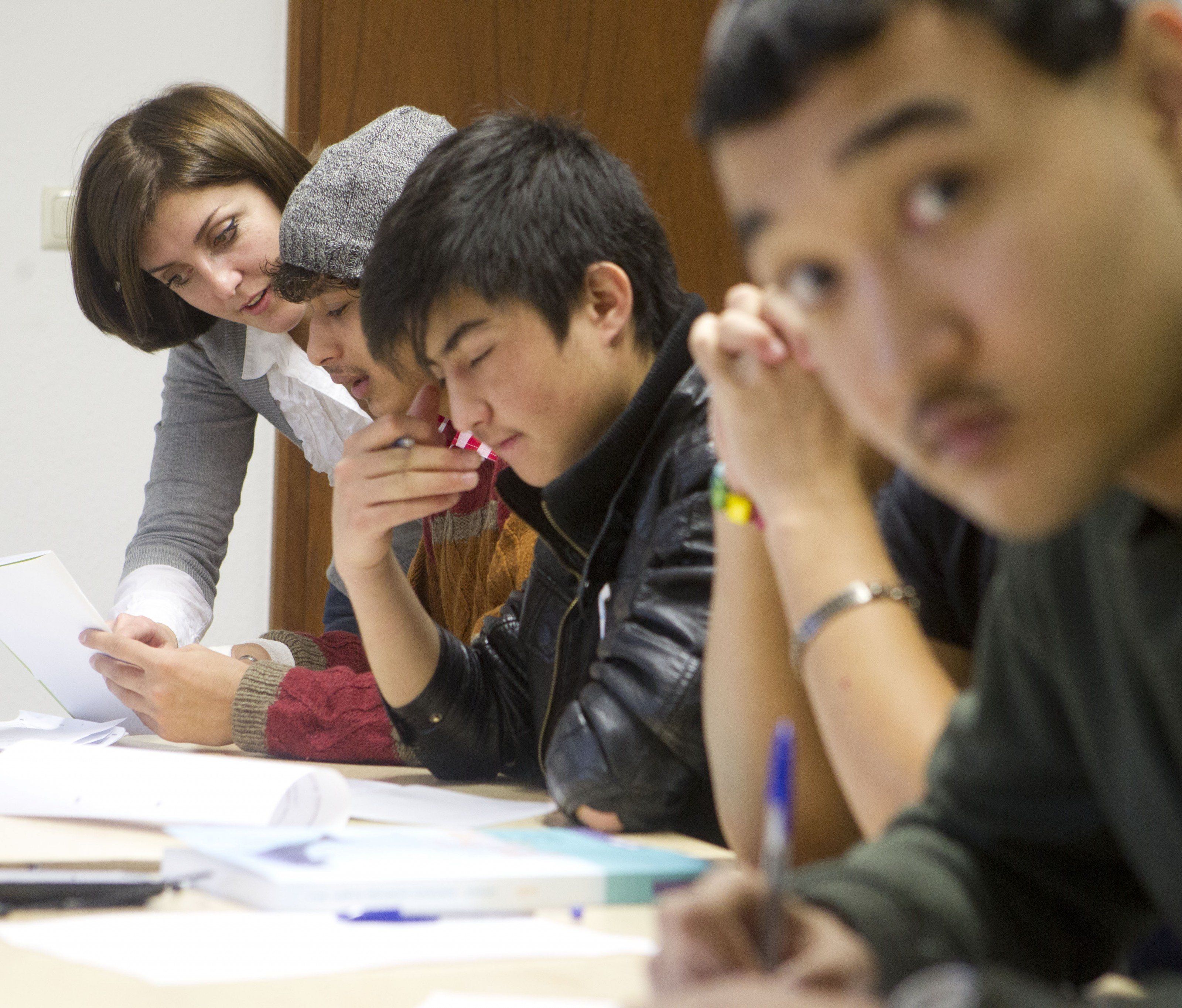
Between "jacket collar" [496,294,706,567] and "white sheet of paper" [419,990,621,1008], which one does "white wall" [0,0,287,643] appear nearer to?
"jacket collar" [496,294,706,567]

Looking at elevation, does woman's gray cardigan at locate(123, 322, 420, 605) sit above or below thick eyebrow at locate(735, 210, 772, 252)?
below

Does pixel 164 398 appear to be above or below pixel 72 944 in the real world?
above

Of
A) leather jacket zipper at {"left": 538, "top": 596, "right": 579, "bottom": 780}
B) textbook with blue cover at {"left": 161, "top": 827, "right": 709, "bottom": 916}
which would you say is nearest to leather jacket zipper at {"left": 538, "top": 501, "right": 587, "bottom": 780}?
leather jacket zipper at {"left": 538, "top": 596, "right": 579, "bottom": 780}

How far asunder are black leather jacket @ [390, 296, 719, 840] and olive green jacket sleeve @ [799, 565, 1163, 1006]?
1.29 feet

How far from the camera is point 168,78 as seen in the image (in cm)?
250

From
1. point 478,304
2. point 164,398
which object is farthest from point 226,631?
point 478,304

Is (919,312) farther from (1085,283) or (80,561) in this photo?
(80,561)

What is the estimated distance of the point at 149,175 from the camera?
1.61m

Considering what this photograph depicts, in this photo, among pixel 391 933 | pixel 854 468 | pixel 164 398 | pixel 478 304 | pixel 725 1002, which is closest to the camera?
pixel 725 1002

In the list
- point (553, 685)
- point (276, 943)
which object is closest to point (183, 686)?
point (553, 685)

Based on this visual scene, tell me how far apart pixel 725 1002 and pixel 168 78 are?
8.35 ft

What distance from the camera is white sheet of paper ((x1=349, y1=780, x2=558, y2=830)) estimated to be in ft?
2.92

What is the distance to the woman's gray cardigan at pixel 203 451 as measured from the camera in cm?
183

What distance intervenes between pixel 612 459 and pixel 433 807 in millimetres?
315
